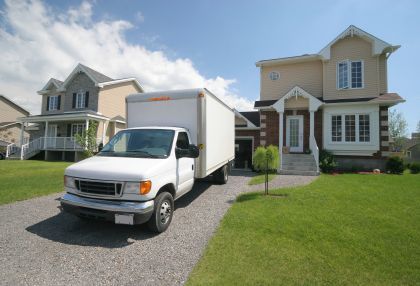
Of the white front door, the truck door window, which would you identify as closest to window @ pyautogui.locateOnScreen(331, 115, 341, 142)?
the white front door

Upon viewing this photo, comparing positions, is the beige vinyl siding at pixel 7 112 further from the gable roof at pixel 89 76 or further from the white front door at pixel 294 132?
the white front door at pixel 294 132

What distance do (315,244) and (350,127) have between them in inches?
504

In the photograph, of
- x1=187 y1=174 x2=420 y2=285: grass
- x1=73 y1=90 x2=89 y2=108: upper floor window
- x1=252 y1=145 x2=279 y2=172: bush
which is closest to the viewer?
x1=187 y1=174 x2=420 y2=285: grass

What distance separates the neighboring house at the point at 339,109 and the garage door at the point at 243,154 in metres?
1.38

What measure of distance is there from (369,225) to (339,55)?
14.1m

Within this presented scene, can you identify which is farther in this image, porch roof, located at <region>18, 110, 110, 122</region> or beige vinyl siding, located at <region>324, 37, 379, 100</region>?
porch roof, located at <region>18, 110, 110, 122</region>

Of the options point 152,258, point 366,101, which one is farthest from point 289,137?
point 152,258

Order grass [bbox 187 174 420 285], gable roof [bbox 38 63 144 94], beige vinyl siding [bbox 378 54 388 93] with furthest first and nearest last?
gable roof [bbox 38 63 144 94], beige vinyl siding [bbox 378 54 388 93], grass [bbox 187 174 420 285]

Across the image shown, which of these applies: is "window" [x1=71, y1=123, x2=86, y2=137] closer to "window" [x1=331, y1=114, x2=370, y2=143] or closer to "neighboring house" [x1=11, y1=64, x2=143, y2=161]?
"neighboring house" [x1=11, y1=64, x2=143, y2=161]

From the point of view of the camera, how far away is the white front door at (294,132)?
49.5ft

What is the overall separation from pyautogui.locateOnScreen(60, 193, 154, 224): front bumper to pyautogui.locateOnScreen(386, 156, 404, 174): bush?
1492 cm

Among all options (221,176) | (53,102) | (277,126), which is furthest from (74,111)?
(221,176)

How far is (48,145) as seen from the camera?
844 inches

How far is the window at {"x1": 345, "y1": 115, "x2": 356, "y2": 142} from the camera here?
14.0 meters
